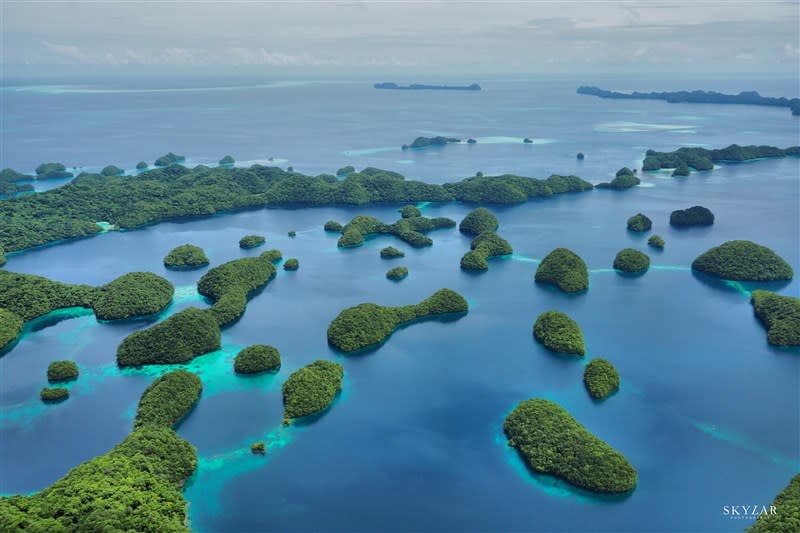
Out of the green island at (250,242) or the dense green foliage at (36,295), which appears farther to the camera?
the green island at (250,242)

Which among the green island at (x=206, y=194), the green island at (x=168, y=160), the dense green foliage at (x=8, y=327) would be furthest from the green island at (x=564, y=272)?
the green island at (x=168, y=160)

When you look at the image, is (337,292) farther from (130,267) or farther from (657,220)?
(657,220)

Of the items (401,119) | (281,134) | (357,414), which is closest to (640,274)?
(357,414)

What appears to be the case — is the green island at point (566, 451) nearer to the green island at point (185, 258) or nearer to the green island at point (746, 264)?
the green island at point (746, 264)

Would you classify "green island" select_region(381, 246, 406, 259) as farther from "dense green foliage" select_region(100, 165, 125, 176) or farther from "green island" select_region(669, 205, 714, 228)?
"dense green foliage" select_region(100, 165, 125, 176)

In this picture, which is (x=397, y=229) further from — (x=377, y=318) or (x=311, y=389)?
(x=311, y=389)
